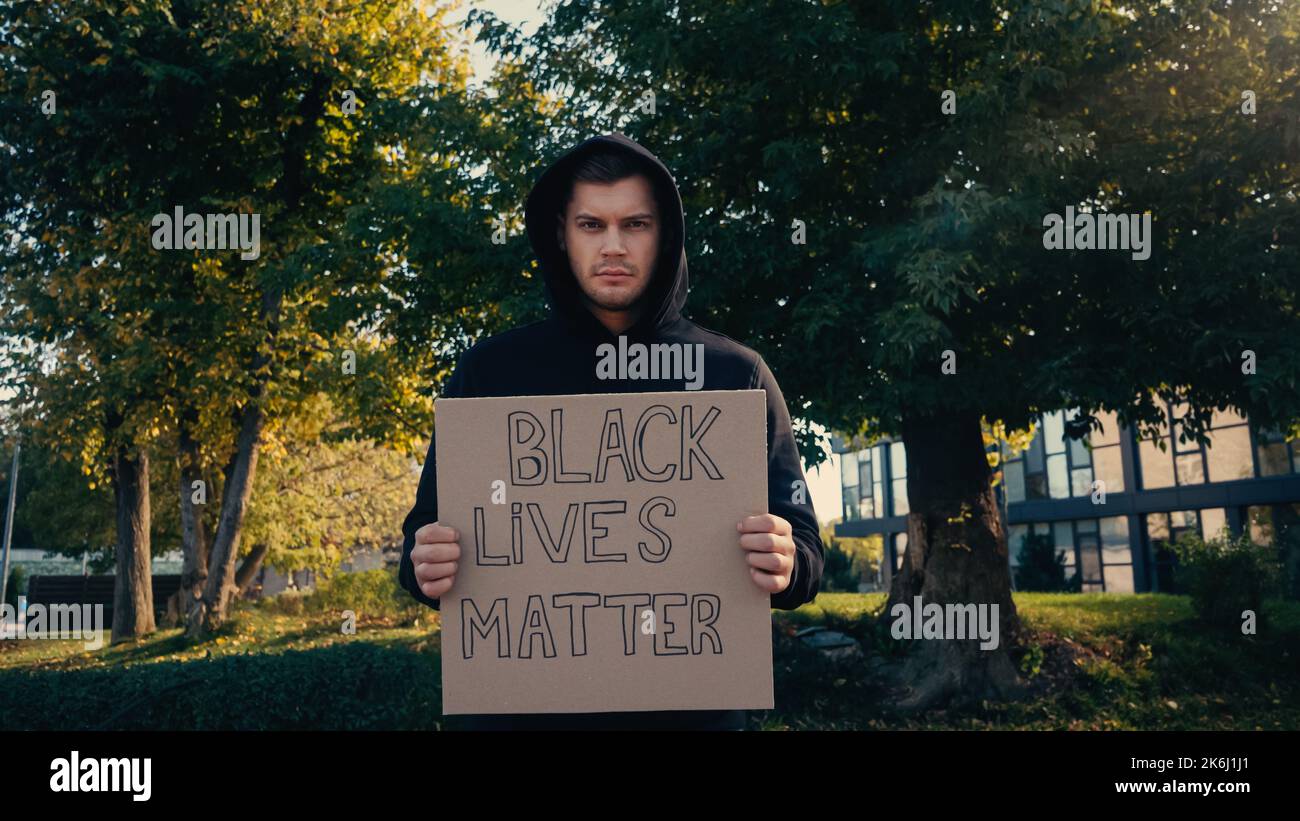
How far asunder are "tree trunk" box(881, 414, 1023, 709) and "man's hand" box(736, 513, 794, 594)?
41.3 ft

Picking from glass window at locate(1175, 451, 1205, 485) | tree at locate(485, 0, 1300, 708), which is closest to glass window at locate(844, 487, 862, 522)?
glass window at locate(1175, 451, 1205, 485)

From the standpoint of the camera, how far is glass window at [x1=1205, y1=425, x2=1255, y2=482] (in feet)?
112

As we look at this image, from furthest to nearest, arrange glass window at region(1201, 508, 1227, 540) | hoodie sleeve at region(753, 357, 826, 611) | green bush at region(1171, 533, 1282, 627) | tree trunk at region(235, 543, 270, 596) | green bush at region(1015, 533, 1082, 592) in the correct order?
green bush at region(1015, 533, 1082, 592) < glass window at region(1201, 508, 1227, 540) < tree trunk at region(235, 543, 270, 596) < green bush at region(1171, 533, 1282, 627) < hoodie sleeve at region(753, 357, 826, 611)

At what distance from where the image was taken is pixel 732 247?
1324 cm

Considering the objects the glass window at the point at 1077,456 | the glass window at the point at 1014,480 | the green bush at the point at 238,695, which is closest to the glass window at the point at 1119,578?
the glass window at the point at 1077,456

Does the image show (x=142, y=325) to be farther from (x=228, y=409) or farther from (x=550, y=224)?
(x=550, y=224)

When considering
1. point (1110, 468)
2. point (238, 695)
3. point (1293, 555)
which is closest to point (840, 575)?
point (1110, 468)

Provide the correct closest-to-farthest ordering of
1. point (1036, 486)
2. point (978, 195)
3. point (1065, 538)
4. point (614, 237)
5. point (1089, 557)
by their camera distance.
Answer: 1. point (614, 237)
2. point (978, 195)
3. point (1089, 557)
4. point (1065, 538)
5. point (1036, 486)

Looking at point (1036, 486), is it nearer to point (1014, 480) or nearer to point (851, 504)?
point (1014, 480)

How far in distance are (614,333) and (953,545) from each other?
42.6ft

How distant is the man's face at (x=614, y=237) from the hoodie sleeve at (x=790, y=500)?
50 cm

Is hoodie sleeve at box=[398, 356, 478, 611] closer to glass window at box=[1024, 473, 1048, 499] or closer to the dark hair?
the dark hair

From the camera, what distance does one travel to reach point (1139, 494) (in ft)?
125

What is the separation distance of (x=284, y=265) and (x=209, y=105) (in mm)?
5353
